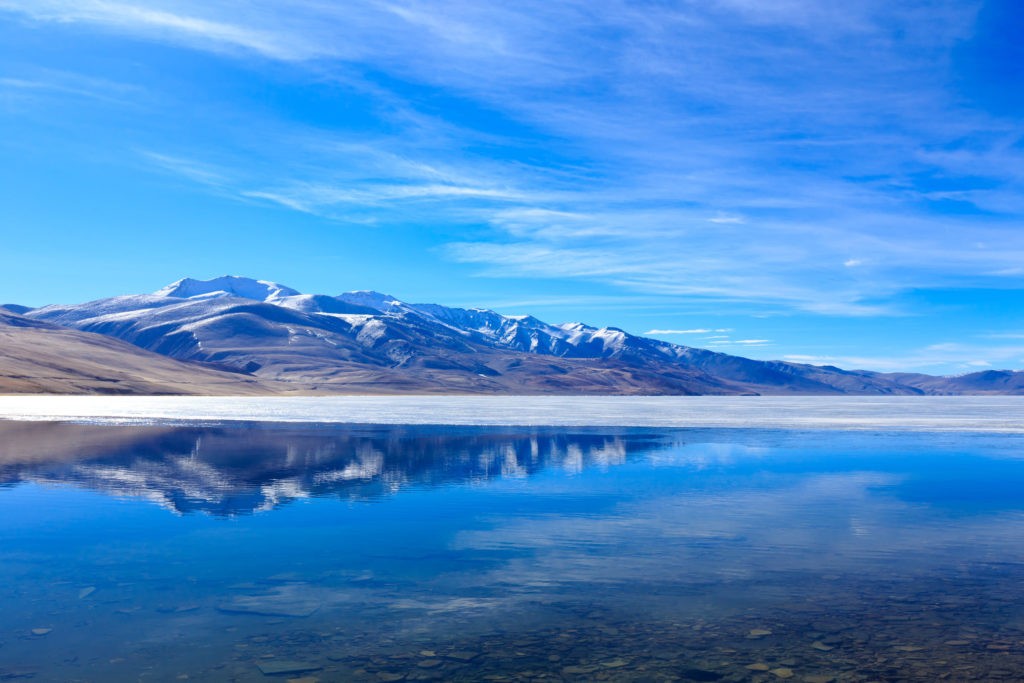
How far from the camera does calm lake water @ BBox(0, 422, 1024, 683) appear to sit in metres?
13.1

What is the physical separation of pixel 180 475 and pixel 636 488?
19.6 m

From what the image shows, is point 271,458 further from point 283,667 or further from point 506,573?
point 283,667

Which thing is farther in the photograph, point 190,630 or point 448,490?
point 448,490

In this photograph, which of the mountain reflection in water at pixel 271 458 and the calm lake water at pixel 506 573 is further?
the mountain reflection in water at pixel 271 458

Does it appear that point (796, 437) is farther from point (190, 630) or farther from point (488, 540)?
point (190, 630)

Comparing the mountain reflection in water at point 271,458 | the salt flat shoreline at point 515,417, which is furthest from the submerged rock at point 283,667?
the salt flat shoreline at point 515,417

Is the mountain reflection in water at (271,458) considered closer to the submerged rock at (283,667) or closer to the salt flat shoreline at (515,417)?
the submerged rock at (283,667)

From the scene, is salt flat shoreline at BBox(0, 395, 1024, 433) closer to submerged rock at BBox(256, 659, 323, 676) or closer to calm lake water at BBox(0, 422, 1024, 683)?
calm lake water at BBox(0, 422, 1024, 683)

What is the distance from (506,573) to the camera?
18.8 meters

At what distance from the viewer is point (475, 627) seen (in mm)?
14805

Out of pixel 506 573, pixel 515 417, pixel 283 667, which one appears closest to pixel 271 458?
pixel 506 573

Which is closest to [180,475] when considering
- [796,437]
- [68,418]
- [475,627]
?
[475,627]

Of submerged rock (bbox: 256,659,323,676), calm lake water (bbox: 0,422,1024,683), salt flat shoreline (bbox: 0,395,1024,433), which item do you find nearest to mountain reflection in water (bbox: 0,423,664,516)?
calm lake water (bbox: 0,422,1024,683)

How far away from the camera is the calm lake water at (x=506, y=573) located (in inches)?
516
